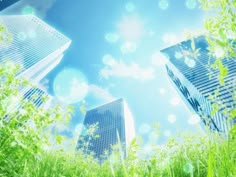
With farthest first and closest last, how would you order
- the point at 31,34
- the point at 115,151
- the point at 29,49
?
the point at 31,34 → the point at 29,49 → the point at 115,151

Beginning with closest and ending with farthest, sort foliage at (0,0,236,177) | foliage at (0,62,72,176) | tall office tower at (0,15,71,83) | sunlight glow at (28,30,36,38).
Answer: foliage at (0,0,236,177) < foliage at (0,62,72,176) < tall office tower at (0,15,71,83) < sunlight glow at (28,30,36,38)

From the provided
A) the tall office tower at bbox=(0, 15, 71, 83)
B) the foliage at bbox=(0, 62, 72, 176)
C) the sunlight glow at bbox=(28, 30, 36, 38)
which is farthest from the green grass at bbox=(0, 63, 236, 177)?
the sunlight glow at bbox=(28, 30, 36, 38)

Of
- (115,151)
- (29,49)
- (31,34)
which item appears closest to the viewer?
(115,151)

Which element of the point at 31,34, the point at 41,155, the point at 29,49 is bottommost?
the point at 31,34

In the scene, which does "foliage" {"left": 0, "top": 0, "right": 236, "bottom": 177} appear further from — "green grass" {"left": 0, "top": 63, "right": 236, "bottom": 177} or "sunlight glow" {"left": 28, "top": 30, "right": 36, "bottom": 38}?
"sunlight glow" {"left": 28, "top": 30, "right": 36, "bottom": 38}

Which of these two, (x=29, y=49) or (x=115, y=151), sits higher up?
(x=115, y=151)

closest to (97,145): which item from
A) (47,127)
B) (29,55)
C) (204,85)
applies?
(29,55)

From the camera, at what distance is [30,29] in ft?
643

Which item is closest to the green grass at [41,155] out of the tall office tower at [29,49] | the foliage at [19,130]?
the foliage at [19,130]

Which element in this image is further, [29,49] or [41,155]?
[29,49]

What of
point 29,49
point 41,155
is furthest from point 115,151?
point 29,49

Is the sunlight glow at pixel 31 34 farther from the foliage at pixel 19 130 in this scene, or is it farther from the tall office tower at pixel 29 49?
the foliage at pixel 19 130

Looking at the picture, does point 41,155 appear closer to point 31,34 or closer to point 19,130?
point 19,130

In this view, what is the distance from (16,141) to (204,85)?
10657cm
